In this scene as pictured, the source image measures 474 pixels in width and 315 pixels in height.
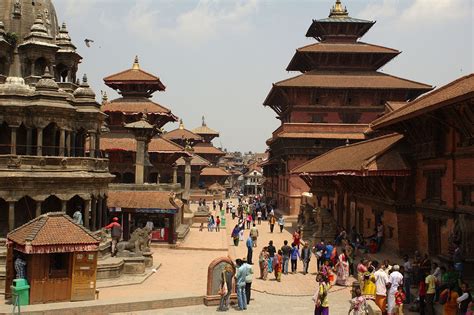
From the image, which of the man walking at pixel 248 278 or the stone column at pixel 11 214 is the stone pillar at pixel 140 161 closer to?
the stone column at pixel 11 214

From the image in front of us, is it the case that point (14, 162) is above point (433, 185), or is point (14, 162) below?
above

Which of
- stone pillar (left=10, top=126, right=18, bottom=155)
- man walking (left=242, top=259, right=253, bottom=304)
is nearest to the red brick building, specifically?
man walking (left=242, top=259, right=253, bottom=304)

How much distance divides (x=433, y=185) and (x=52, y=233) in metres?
14.5

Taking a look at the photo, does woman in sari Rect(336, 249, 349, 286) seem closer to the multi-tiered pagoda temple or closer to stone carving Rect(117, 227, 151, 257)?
stone carving Rect(117, 227, 151, 257)

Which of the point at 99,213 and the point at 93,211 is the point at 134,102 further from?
the point at 93,211

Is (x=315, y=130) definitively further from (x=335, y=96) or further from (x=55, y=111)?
(x=55, y=111)

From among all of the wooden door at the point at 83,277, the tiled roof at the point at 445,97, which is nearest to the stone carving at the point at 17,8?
the wooden door at the point at 83,277

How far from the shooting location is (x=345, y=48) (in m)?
51.4

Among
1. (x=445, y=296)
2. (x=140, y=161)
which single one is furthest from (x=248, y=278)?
(x=140, y=161)

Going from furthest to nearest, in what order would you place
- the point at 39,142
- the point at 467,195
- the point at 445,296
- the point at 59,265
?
1. the point at 39,142
2. the point at 467,195
3. the point at 59,265
4. the point at 445,296

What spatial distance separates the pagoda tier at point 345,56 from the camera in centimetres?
5069

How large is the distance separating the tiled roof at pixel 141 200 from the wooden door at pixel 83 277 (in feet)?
40.0

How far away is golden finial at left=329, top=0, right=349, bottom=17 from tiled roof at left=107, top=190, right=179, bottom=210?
112 ft

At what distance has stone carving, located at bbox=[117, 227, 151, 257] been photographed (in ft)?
75.2
